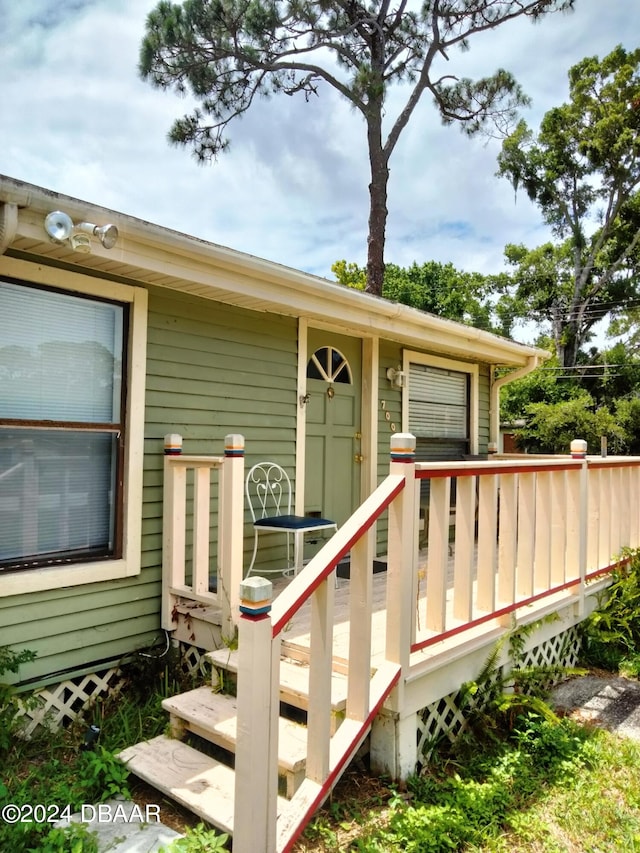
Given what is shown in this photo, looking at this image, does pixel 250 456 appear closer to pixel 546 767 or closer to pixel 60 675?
pixel 60 675

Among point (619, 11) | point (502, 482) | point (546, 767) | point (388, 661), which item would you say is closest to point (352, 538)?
point (388, 661)

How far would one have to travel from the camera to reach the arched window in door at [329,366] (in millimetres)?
4391

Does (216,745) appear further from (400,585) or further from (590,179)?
(590,179)

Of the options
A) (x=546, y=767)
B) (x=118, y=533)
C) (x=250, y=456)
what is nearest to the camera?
(x=546, y=767)

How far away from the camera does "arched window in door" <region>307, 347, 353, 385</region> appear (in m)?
4.39

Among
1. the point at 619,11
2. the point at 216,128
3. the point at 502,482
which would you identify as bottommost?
the point at 502,482

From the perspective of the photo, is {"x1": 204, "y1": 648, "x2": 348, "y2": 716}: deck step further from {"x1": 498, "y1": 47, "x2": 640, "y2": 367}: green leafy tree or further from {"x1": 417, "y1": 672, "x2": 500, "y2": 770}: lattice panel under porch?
{"x1": 498, "y1": 47, "x2": 640, "y2": 367}: green leafy tree

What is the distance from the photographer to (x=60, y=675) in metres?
2.86

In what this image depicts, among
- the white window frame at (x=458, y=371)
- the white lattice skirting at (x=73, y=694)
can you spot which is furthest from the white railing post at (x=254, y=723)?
the white window frame at (x=458, y=371)

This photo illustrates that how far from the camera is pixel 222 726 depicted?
2275mm

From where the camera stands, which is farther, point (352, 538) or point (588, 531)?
point (588, 531)

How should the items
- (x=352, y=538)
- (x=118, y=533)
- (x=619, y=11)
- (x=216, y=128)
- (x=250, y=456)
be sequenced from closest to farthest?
(x=352, y=538)
(x=118, y=533)
(x=250, y=456)
(x=216, y=128)
(x=619, y=11)

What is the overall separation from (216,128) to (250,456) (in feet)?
27.0

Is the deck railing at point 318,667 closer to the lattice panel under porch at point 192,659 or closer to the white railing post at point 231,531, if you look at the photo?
the white railing post at point 231,531
